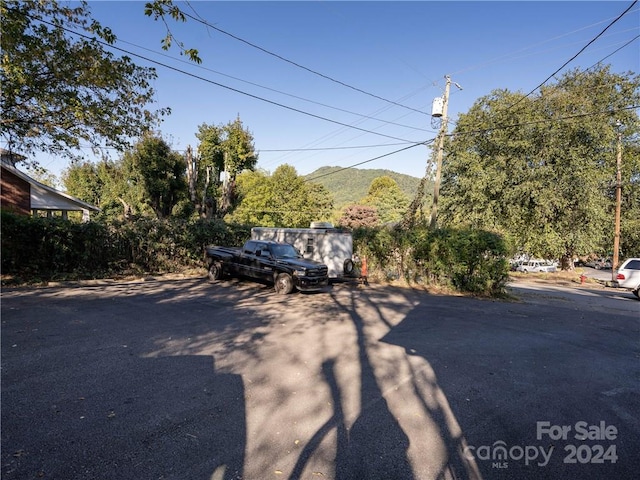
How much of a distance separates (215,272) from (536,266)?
35146mm

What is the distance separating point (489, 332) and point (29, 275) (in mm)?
14130

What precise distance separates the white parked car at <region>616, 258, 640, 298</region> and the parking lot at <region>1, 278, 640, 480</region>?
11386mm

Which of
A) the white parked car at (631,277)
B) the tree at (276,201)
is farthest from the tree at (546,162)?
the tree at (276,201)

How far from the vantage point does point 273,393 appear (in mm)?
4016

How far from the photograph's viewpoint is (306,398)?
393 centimetres

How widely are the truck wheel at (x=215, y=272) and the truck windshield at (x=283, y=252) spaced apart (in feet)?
8.91

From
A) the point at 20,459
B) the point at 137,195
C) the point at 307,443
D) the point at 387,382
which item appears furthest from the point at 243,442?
the point at 137,195

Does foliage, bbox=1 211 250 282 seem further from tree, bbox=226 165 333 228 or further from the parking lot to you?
tree, bbox=226 165 333 228

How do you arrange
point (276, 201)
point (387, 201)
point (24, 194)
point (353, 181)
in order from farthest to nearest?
point (353, 181) < point (387, 201) < point (276, 201) < point (24, 194)

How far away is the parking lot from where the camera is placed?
2805mm

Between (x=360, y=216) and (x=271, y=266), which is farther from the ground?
(x=360, y=216)

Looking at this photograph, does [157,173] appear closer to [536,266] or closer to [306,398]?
[306,398]

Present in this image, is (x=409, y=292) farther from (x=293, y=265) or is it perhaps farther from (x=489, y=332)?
(x=489, y=332)

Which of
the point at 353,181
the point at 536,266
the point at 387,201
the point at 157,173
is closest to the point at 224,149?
the point at 157,173
